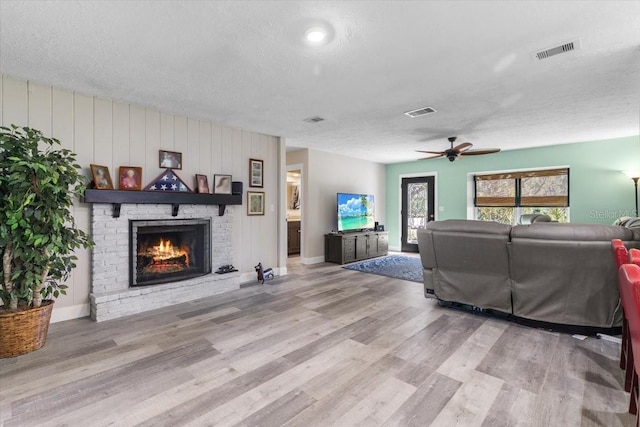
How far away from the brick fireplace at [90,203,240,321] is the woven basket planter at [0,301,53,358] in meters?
0.66

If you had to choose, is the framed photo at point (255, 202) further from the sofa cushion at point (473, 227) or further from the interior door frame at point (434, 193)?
the interior door frame at point (434, 193)

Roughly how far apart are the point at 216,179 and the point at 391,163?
5480mm

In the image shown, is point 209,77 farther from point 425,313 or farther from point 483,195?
point 483,195

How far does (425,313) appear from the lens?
354cm

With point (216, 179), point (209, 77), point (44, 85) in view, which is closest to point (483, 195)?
point (216, 179)

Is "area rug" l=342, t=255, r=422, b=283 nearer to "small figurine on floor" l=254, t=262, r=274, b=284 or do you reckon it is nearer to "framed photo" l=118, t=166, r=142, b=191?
"small figurine on floor" l=254, t=262, r=274, b=284

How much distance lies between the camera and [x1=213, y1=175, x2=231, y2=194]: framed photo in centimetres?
459

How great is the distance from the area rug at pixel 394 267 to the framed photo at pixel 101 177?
420cm

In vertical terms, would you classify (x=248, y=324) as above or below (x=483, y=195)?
below

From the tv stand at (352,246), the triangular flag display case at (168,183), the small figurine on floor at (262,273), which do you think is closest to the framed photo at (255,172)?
the triangular flag display case at (168,183)

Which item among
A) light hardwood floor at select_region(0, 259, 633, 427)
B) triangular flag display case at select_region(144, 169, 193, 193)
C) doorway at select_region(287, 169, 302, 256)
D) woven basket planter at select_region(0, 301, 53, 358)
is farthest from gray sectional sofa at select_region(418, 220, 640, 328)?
doorway at select_region(287, 169, 302, 256)

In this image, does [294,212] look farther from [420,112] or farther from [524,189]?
[524,189]

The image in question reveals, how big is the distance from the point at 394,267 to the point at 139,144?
15.7 feet

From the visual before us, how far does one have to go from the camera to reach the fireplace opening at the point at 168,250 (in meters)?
3.84
